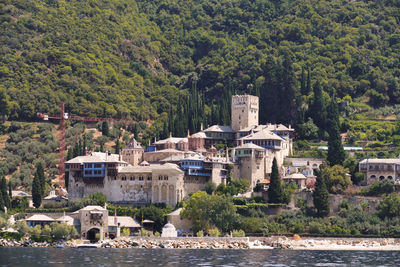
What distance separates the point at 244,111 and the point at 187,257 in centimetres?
4168

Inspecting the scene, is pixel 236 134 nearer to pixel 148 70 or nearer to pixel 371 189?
pixel 371 189

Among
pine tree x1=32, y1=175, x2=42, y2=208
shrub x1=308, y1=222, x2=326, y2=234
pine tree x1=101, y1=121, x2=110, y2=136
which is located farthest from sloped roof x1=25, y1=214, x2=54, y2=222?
pine tree x1=101, y1=121, x2=110, y2=136

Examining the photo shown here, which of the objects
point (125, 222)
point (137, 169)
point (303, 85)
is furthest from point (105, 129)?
point (125, 222)

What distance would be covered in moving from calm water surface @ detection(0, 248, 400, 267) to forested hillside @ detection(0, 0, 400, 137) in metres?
34.3

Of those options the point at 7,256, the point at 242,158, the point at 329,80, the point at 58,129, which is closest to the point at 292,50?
the point at 329,80

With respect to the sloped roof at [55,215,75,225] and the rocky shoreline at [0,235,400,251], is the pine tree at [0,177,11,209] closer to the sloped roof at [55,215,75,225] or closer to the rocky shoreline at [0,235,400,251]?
the sloped roof at [55,215,75,225]

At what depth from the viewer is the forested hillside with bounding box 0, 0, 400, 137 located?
13562 cm

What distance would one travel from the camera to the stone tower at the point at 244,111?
120500mm

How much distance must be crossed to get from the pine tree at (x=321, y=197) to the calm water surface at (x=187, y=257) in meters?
9.39

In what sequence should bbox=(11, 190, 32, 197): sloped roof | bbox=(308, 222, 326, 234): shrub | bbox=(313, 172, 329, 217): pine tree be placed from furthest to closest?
bbox=(11, 190, 32, 197): sloped roof → bbox=(313, 172, 329, 217): pine tree → bbox=(308, 222, 326, 234): shrub

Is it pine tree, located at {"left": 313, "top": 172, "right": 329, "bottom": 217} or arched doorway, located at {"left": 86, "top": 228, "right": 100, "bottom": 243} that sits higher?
pine tree, located at {"left": 313, "top": 172, "right": 329, "bottom": 217}

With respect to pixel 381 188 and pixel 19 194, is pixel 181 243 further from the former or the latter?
pixel 19 194

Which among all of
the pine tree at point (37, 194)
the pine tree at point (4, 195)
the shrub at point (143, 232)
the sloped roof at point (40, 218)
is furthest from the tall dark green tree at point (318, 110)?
the pine tree at point (4, 195)

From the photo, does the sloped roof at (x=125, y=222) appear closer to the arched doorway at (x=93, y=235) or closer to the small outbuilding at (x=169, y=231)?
the arched doorway at (x=93, y=235)
